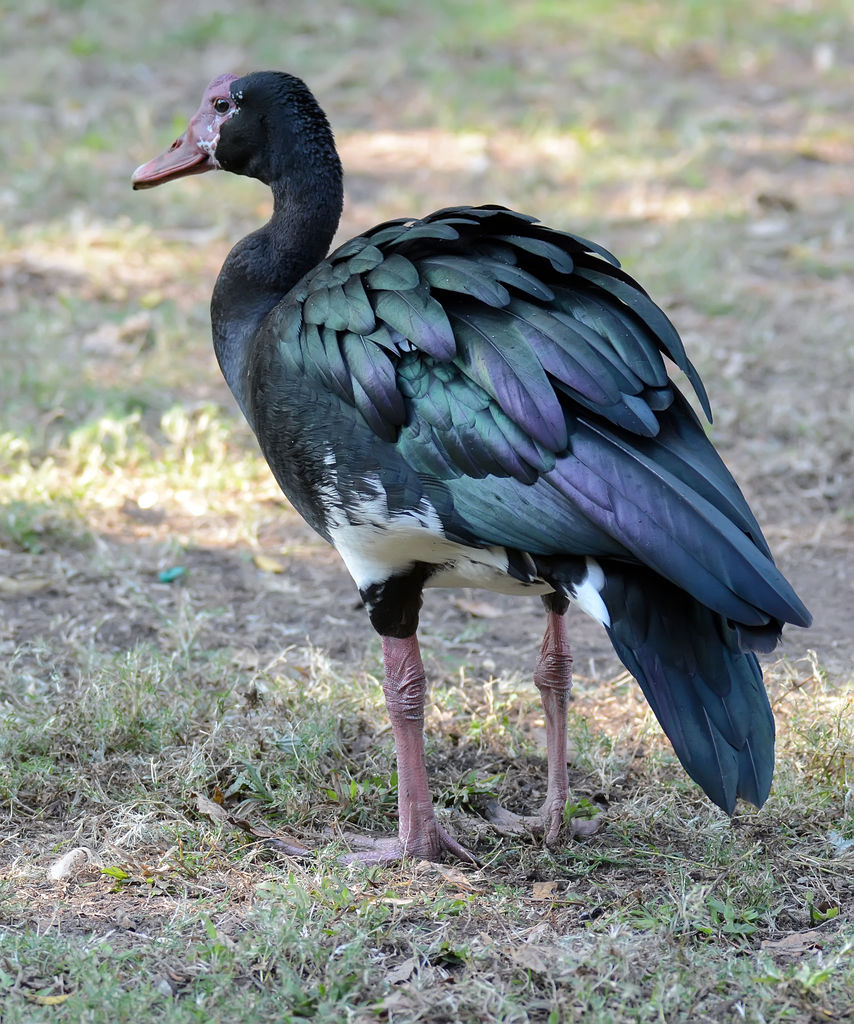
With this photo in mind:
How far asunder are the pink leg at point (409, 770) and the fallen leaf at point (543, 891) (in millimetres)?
212

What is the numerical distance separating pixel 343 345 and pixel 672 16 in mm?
8635

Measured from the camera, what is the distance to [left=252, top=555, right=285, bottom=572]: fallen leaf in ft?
16.7

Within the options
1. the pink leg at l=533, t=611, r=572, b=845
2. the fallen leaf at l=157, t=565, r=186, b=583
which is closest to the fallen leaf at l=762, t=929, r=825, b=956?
the pink leg at l=533, t=611, r=572, b=845

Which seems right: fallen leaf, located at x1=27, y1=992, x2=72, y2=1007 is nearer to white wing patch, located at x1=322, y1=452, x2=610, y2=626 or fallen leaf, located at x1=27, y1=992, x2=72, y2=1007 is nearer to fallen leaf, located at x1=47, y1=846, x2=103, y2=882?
fallen leaf, located at x1=47, y1=846, x2=103, y2=882

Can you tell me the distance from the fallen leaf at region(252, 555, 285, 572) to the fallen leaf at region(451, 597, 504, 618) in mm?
641

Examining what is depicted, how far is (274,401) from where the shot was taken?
3547 millimetres

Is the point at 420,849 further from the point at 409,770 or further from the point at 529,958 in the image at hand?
the point at 529,958

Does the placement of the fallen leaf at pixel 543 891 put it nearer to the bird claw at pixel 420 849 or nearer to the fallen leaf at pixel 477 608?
the bird claw at pixel 420 849

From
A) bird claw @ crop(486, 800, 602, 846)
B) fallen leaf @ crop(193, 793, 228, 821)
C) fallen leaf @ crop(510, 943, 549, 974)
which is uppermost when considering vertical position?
fallen leaf @ crop(193, 793, 228, 821)

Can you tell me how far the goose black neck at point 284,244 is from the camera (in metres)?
3.98

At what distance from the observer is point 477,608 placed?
5031mm

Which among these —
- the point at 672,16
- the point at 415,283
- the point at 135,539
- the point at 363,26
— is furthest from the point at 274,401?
the point at 672,16

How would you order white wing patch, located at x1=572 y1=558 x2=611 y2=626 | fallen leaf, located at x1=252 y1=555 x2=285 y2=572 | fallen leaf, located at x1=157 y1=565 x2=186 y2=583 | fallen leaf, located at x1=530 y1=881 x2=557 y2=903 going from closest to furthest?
1. white wing patch, located at x1=572 y1=558 x2=611 y2=626
2. fallen leaf, located at x1=530 y1=881 x2=557 y2=903
3. fallen leaf, located at x1=157 y1=565 x2=186 y2=583
4. fallen leaf, located at x1=252 y1=555 x2=285 y2=572

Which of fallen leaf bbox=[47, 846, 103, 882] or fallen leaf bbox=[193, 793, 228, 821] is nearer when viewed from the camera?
fallen leaf bbox=[47, 846, 103, 882]
